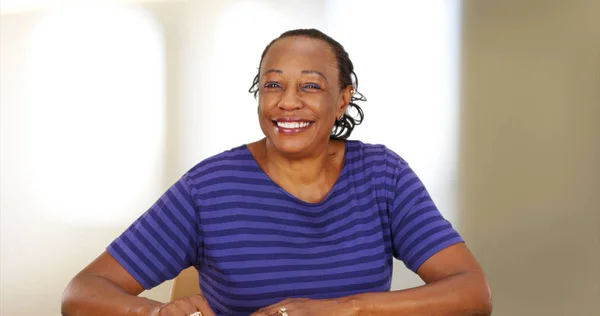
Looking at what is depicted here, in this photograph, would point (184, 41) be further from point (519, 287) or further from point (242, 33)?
point (519, 287)

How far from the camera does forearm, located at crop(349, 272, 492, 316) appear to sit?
1502 millimetres

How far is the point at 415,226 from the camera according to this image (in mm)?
1707

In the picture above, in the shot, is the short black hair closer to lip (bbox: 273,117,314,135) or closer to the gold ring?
lip (bbox: 273,117,314,135)

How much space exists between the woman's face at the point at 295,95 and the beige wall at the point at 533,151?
1.58m

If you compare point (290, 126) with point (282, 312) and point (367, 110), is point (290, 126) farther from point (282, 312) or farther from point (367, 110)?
point (367, 110)

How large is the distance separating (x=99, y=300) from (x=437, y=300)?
0.62 meters

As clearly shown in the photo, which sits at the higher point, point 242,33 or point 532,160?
point 242,33

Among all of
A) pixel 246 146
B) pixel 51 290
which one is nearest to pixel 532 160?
pixel 246 146

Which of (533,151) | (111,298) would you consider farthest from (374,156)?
(533,151)

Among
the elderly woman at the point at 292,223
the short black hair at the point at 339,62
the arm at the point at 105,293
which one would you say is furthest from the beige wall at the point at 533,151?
the arm at the point at 105,293

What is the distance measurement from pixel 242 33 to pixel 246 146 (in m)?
1.44

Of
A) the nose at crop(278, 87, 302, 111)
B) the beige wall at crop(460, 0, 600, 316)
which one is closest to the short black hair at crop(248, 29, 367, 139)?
the nose at crop(278, 87, 302, 111)

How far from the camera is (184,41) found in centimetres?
318

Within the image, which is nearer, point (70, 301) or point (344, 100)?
point (70, 301)
